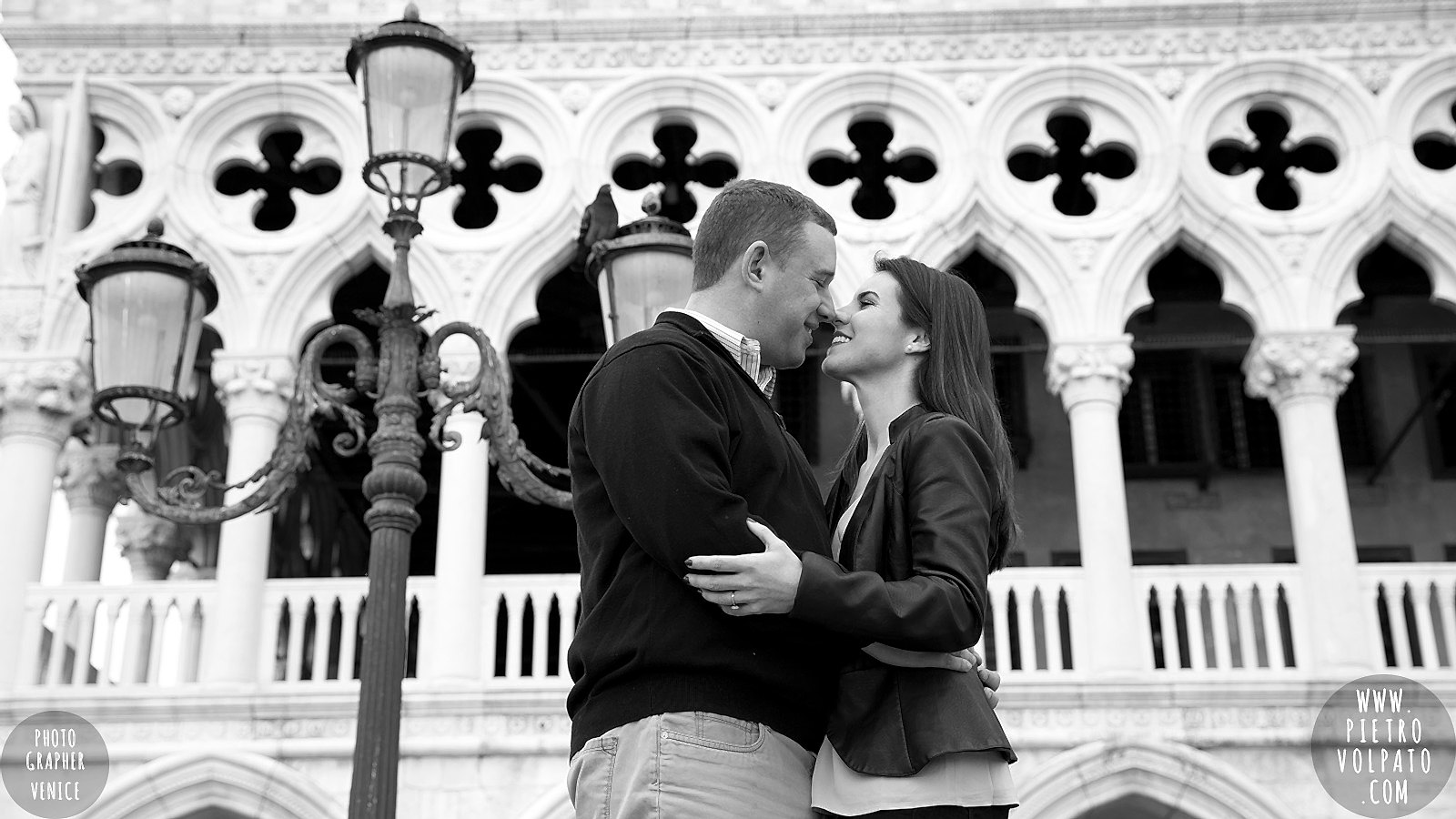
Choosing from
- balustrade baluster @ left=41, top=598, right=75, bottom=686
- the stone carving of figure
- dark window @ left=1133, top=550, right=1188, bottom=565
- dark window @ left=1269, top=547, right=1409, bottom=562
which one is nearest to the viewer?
balustrade baluster @ left=41, top=598, right=75, bottom=686

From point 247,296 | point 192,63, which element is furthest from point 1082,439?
point 192,63

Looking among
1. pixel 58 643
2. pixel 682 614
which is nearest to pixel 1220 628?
pixel 58 643

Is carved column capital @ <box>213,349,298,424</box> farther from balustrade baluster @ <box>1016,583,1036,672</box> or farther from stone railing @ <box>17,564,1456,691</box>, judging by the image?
balustrade baluster @ <box>1016,583,1036,672</box>

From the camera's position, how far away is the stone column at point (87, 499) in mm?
12984

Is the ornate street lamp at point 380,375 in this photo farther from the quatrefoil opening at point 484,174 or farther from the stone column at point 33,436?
the quatrefoil opening at point 484,174

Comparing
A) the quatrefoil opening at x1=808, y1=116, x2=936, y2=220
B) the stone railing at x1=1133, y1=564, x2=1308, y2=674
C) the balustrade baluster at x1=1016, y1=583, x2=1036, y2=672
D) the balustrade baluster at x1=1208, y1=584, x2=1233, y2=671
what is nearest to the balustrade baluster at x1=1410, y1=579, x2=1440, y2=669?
the stone railing at x1=1133, y1=564, x2=1308, y2=674

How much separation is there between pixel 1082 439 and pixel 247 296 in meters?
5.62

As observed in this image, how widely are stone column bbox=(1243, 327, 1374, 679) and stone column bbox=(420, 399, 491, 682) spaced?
5.13m

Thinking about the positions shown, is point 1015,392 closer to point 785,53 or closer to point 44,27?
point 785,53

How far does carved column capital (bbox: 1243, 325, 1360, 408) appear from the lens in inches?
469

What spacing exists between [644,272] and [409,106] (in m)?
1.10

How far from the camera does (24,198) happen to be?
1244cm

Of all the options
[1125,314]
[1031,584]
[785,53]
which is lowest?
[1031,584]

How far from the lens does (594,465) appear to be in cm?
275
